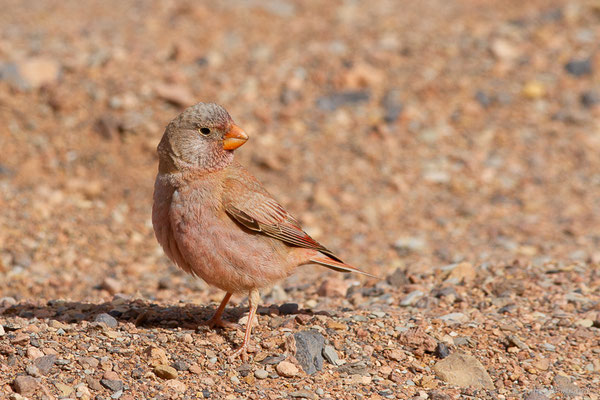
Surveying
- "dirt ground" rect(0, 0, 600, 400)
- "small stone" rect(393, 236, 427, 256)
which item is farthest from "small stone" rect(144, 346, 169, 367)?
"small stone" rect(393, 236, 427, 256)

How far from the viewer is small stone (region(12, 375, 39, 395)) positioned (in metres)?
4.48

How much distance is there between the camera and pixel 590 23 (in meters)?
12.8

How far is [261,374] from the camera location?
5000mm

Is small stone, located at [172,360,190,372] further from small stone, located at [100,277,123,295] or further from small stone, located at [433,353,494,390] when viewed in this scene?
small stone, located at [100,277,123,295]

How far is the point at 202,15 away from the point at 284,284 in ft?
20.8

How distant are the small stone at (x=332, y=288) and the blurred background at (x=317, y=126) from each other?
1.35 feet

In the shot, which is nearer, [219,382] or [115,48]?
[219,382]

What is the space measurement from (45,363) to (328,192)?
17.1ft

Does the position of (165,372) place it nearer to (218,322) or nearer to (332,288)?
(218,322)

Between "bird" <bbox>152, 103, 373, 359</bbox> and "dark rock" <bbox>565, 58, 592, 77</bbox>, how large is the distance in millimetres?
7524

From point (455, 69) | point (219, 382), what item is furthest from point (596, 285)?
point (455, 69)

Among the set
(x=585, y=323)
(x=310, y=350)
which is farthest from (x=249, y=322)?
(x=585, y=323)

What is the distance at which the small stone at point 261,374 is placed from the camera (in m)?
4.99

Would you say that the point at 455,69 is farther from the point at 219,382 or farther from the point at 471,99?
the point at 219,382
